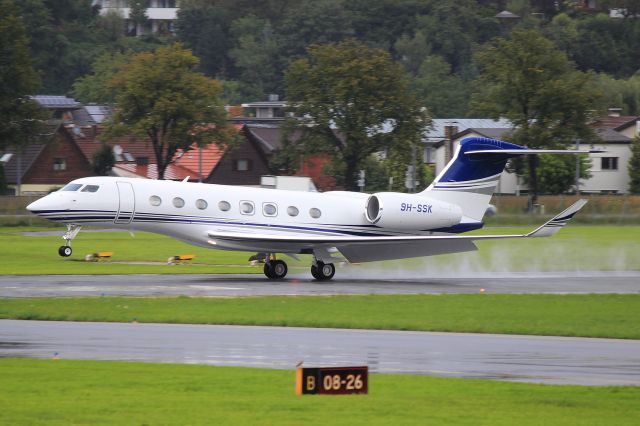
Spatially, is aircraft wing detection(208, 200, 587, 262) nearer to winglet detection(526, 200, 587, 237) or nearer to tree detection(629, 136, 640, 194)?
winglet detection(526, 200, 587, 237)

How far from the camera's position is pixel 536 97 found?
71875 mm

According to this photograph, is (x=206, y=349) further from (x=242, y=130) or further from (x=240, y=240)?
(x=242, y=130)

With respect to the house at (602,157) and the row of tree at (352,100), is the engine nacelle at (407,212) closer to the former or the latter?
the row of tree at (352,100)

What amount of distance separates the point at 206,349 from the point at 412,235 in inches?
662

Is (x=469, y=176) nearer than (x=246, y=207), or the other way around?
(x=246, y=207)

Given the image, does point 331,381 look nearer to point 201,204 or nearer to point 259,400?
point 259,400

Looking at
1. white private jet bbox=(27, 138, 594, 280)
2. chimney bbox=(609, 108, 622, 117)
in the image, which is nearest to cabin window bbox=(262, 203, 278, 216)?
white private jet bbox=(27, 138, 594, 280)

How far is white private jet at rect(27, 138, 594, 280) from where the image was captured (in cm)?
3278

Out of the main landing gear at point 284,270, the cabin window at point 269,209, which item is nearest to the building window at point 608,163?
the main landing gear at point 284,270

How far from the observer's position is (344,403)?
14164 mm

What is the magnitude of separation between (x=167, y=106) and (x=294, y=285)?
1721 inches

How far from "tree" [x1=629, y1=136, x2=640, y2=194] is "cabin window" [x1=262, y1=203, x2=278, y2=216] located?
60.6 meters

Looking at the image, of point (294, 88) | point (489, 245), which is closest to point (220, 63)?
point (294, 88)

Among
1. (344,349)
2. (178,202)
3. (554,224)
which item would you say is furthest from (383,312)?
(178,202)
